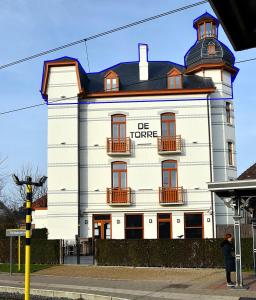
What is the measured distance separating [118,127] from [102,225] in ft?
22.0

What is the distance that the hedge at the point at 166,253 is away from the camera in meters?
20.5

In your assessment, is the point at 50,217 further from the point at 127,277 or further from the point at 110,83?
the point at 127,277

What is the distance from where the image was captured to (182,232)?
30766 mm

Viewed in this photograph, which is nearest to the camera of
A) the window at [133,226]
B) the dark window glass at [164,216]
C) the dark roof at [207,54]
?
the dark window glass at [164,216]

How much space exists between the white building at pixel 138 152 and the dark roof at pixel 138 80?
14 cm

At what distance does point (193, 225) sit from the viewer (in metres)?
30.9

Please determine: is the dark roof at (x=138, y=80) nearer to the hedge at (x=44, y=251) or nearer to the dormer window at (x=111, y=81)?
the dormer window at (x=111, y=81)

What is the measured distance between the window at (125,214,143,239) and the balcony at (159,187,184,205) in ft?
6.10

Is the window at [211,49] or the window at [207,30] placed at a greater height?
the window at [207,30]

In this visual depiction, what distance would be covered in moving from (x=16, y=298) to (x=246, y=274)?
28.8ft

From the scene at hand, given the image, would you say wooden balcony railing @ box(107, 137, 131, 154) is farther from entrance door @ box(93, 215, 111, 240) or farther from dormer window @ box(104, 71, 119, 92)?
entrance door @ box(93, 215, 111, 240)

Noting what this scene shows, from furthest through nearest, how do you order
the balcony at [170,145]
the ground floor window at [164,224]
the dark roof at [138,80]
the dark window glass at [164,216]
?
the dark roof at [138,80] < the balcony at [170,145] < the dark window glass at [164,216] < the ground floor window at [164,224]

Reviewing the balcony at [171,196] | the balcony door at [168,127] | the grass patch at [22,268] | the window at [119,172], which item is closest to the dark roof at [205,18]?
the balcony door at [168,127]

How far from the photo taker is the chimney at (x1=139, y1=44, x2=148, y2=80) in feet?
112
